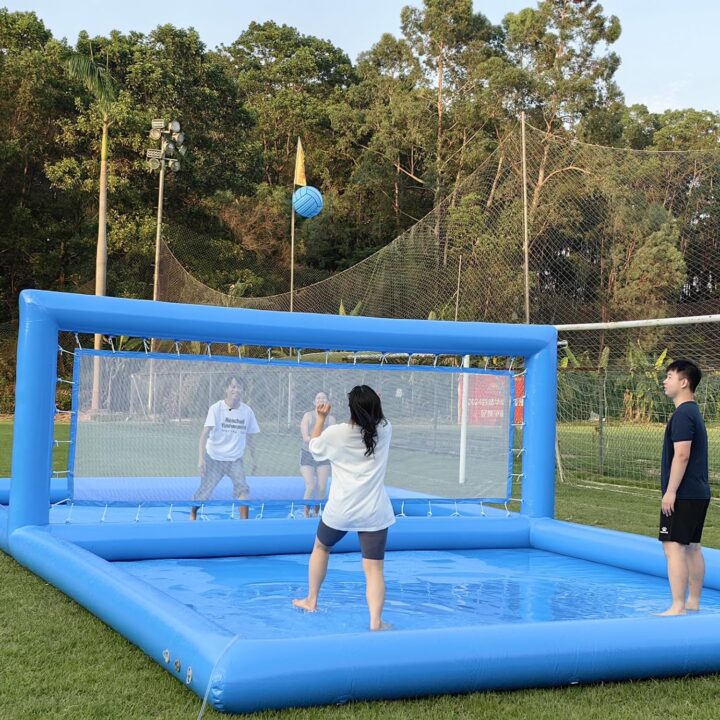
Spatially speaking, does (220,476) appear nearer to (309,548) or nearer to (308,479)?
(308,479)

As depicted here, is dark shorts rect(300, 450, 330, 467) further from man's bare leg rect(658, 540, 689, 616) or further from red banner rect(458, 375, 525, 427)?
man's bare leg rect(658, 540, 689, 616)

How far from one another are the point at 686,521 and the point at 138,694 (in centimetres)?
313

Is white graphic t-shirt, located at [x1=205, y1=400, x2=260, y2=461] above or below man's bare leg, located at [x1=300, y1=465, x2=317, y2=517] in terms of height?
above

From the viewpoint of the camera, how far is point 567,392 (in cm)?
1686

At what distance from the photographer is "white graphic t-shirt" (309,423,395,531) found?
17.2 feet

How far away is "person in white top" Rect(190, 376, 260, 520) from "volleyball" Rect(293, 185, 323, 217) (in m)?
14.1

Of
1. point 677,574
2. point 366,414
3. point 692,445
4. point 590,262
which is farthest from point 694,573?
point 590,262

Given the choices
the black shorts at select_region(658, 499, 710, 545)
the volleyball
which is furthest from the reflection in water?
the volleyball

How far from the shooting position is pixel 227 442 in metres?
8.43

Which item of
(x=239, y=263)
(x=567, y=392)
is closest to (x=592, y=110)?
(x=239, y=263)

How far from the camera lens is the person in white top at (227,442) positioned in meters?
8.39

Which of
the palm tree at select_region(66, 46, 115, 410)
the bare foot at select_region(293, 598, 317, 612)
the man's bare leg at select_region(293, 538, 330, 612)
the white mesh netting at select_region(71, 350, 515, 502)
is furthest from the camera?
the palm tree at select_region(66, 46, 115, 410)

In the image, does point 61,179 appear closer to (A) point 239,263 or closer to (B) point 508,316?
(A) point 239,263

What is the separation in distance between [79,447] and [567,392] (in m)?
10.6
